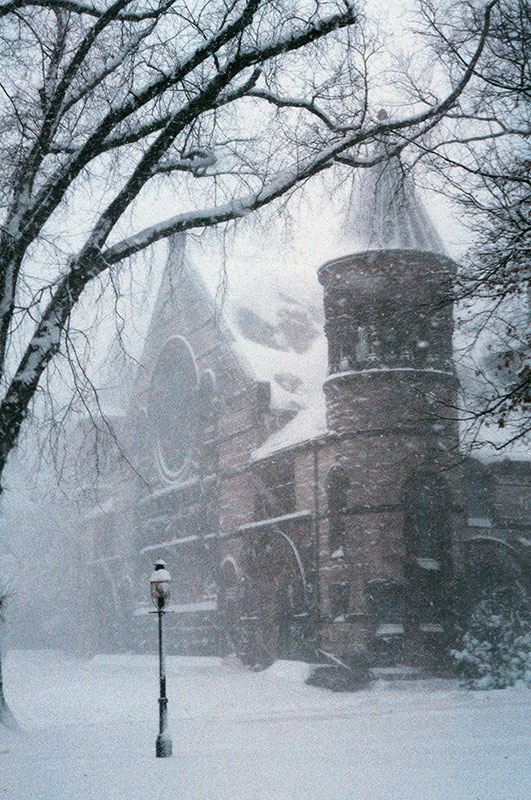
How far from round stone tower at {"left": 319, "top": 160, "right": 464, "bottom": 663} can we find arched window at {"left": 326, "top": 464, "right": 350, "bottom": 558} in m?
0.04

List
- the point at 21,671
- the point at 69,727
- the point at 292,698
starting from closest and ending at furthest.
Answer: the point at 69,727, the point at 292,698, the point at 21,671

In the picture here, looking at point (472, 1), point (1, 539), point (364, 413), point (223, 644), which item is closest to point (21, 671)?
point (223, 644)

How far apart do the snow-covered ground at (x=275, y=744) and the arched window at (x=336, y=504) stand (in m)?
3.50

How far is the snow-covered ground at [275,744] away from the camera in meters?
8.72

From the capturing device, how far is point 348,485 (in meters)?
23.1

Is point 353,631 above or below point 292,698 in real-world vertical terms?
above

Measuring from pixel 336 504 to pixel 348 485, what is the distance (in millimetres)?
753

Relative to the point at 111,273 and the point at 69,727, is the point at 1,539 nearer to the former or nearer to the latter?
the point at 69,727

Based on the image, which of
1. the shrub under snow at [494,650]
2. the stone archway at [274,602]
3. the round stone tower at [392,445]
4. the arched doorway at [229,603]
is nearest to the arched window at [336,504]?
the round stone tower at [392,445]

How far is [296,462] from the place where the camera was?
25.2m

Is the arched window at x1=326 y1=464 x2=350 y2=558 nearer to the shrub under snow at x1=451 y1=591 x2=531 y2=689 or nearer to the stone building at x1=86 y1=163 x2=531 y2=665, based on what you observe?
the stone building at x1=86 y1=163 x2=531 y2=665

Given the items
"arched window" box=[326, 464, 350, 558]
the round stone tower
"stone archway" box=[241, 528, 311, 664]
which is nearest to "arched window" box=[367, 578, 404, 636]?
the round stone tower

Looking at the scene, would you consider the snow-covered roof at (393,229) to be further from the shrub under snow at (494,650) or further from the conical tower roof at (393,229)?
the shrub under snow at (494,650)

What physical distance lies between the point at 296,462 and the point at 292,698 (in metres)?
7.51
